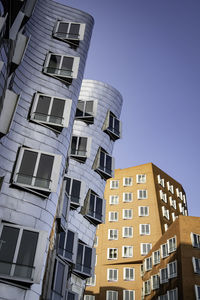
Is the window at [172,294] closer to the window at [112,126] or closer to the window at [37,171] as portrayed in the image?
the window at [112,126]

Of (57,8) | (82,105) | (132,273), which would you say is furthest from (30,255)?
(132,273)

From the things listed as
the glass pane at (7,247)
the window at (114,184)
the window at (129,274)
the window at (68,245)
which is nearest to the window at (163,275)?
the window at (129,274)

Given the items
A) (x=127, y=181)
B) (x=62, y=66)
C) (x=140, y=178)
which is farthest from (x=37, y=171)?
(x=140, y=178)

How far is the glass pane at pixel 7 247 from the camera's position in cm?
1344

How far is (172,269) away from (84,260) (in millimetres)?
19363

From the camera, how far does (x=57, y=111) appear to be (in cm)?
1927

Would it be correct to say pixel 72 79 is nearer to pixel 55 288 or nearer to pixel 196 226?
pixel 55 288

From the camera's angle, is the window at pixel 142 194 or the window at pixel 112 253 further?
the window at pixel 142 194

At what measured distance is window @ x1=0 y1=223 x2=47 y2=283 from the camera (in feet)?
44.2

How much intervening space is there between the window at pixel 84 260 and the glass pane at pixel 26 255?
30.5ft

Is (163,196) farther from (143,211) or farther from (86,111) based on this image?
(86,111)

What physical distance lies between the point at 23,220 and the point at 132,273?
3759 cm

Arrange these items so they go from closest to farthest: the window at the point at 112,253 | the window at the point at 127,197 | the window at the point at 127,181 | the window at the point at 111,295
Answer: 1. the window at the point at 111,295
2. the window at the point at 112,253
3. the window at the point at 127,197
4. the window at the point at 127,181

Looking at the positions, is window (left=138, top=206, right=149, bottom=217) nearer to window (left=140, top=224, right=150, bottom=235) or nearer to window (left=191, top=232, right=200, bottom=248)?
window (left=140, top=224, right=150, bottom=235)
